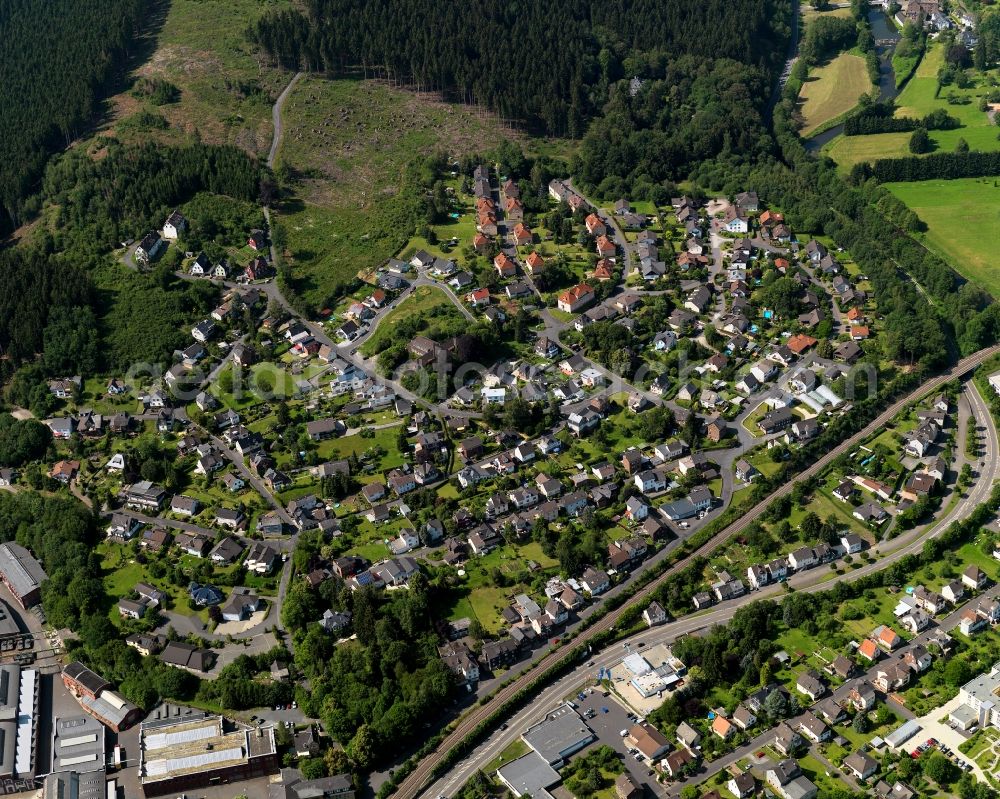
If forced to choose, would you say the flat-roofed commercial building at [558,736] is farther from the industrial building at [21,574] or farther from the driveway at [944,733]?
the industrial building at [21,574]

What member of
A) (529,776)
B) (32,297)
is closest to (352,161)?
(32,297)

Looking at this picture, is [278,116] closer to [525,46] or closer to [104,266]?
[104,266]

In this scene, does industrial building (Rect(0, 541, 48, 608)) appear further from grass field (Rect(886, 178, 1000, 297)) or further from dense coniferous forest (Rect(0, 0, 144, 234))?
grass field (Rect(886, 178, 1000, 297))

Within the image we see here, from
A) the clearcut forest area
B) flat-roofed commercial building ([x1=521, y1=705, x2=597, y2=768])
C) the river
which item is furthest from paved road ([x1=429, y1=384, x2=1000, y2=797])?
the river

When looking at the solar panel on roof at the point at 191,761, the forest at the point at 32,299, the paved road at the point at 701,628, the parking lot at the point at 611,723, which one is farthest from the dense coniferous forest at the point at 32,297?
the parking lot at the point at 611,723

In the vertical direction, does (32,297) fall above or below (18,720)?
above

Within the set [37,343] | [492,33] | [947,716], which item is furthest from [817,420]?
[492,33]

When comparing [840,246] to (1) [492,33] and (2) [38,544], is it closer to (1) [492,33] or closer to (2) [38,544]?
(1) [492,33]
